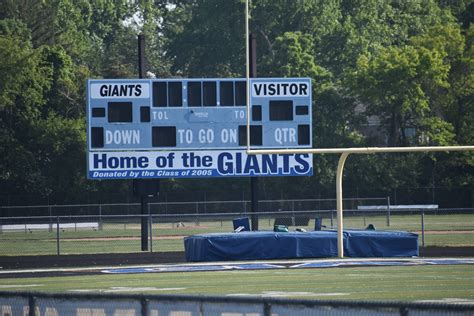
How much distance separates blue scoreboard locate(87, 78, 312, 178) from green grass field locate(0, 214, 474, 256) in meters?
3.35

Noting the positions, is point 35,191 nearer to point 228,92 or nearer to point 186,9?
point 228,92

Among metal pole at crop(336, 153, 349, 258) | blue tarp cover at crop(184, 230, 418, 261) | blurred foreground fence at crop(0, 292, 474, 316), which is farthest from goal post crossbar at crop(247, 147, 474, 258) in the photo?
blurred foreground fence at crop(0, 292, 474, 316)

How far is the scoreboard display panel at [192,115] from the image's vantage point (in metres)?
29.0

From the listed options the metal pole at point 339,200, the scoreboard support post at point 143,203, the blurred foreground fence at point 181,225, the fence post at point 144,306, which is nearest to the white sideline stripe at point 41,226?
the blurred foreground fence at point 181,225

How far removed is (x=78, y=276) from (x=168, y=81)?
8518mm

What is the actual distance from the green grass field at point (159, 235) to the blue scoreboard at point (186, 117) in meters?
3.35

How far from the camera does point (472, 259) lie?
2477 centimetres

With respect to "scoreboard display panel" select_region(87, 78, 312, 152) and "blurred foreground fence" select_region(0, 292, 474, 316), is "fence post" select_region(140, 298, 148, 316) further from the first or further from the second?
"scoreboard display panel" select_region(87, 78, 312, 152)

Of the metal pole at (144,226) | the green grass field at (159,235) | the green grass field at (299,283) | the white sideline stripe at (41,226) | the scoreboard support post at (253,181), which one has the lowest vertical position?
the green grass field at (159,235)

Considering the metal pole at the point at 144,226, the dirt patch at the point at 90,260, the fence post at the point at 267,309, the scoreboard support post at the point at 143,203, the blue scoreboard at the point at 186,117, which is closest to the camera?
the fence post at the point at 267,309

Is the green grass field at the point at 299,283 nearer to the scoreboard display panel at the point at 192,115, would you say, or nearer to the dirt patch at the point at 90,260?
the dirt patch at the point at 90,260

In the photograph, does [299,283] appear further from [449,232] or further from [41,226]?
[41,226]

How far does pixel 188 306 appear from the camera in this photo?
10.0m

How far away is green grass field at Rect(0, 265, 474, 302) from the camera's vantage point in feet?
55.6
